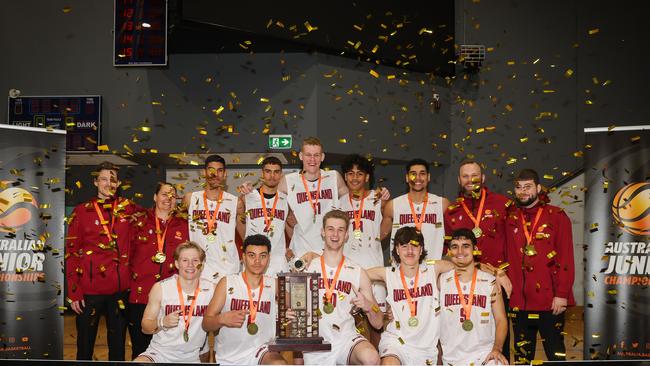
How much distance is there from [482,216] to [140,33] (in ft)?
18.2

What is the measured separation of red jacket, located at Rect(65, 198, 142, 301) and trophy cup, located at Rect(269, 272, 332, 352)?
1.77 m

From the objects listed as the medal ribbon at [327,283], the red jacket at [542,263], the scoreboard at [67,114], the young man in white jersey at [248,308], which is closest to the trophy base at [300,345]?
the young man in white jersey at [248,308]

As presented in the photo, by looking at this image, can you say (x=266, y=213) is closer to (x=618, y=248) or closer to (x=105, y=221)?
(x=105, y=221)

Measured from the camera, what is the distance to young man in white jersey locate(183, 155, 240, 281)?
6.39 m

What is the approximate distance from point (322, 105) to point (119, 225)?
3974 mm

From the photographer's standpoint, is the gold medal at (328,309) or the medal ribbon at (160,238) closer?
the gold medal at (328,309)

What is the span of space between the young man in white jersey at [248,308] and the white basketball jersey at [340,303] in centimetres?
40

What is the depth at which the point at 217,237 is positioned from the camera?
21.2 feet

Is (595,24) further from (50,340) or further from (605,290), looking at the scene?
(50,340)

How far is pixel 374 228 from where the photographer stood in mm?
6559

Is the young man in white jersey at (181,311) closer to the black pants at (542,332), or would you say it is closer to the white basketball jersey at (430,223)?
the white basketball jersey at (430,223)

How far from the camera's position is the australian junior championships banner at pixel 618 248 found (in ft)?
19.4

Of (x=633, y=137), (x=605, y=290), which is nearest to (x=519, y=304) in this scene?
(x=605, y=290)

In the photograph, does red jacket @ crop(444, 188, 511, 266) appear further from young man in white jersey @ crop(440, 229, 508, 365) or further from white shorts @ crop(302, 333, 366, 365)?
white shorts @ crop(302, 333, 366, 365)
